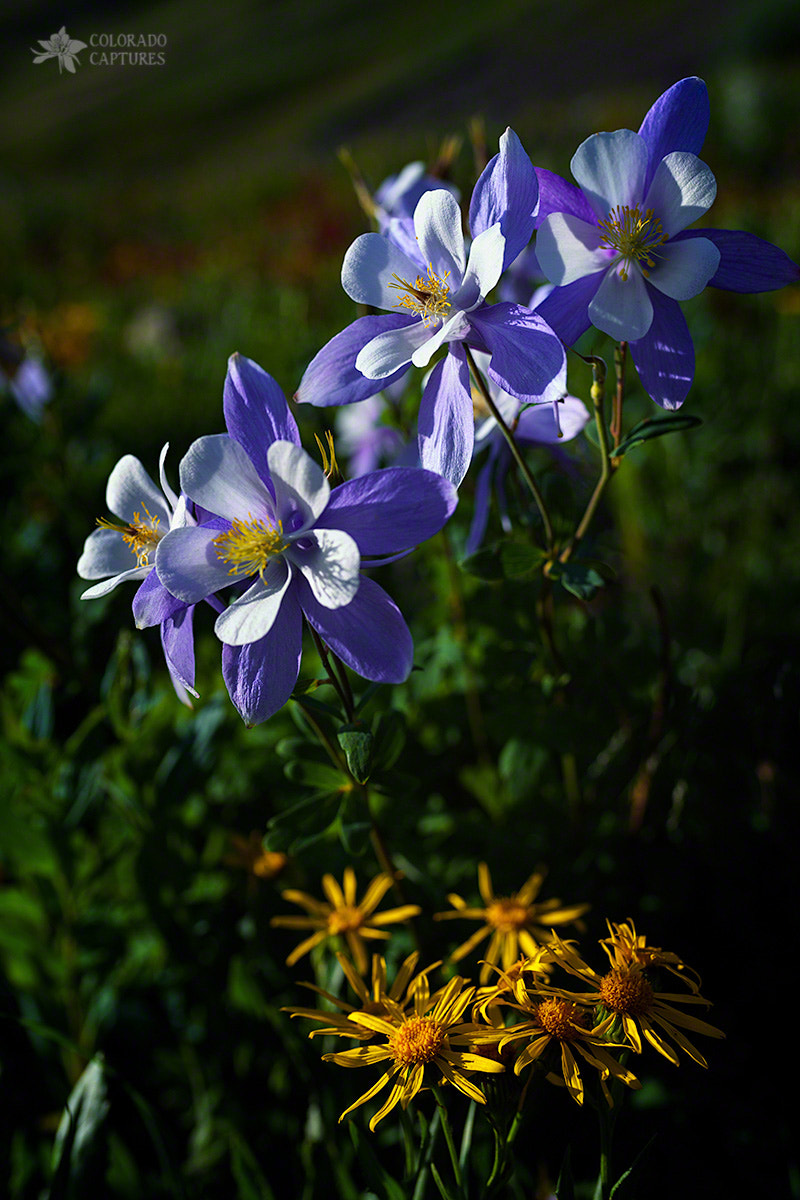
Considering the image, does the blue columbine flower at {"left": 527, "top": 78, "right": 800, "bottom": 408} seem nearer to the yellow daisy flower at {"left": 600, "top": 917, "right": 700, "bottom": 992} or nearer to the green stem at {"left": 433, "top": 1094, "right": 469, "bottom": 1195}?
the yellow daisy flower at {"left": 600, "top": 917, "right": 700, "bottom": 992}

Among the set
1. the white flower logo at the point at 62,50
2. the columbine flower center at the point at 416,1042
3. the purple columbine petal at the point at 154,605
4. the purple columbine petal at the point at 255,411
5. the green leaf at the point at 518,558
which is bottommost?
the columbine flower center at the point at 416,1042

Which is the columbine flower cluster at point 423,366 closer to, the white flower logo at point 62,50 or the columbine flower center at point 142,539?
the columbine flower center at point 142,539

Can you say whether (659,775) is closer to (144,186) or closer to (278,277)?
(278,277)

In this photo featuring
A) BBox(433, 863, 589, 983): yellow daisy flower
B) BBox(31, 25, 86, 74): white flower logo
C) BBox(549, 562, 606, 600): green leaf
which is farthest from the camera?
BBox(31, 25, 86, 74): white flower logo

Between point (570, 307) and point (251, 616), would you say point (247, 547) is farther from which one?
point (570, 307)

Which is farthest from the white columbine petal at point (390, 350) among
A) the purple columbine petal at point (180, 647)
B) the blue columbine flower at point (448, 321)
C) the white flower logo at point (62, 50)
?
the white flower logo at point (62, 50)

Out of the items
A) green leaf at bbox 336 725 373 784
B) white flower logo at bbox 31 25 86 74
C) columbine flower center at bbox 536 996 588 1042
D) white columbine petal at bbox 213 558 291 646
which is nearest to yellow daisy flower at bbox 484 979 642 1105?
columbine flower center at bbox 536 996 588 1042

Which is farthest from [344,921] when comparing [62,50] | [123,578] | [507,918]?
[62,50]
